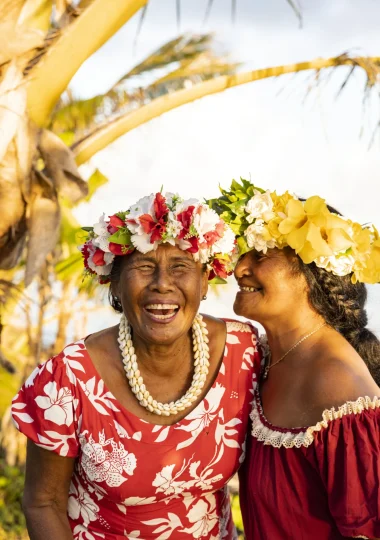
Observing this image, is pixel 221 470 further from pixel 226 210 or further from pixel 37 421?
pixel 226 210

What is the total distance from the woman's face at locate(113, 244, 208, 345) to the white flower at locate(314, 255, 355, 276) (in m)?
0.51

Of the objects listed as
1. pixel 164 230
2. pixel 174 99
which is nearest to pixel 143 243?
pixel 164 230

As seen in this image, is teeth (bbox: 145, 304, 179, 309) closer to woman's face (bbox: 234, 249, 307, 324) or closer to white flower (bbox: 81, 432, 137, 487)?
woman's face (bbox: 234, 249, 307, 324)

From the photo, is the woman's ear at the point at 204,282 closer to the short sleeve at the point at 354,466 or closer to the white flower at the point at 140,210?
the white flower at the point at 140,210

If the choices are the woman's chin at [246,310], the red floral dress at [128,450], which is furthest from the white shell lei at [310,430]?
the woman's chin at [246,310]

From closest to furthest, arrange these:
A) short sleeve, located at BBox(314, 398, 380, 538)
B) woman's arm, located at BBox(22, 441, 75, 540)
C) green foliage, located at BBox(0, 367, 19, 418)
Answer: short sleeve, located at BBox(314, 398, 380, 538)
woman's arm, located at BBox(22, 441, 75, 540)
green foliage, located at BBox(0, 367, 19, 418)

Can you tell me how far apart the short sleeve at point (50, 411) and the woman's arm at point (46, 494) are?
0.07 m

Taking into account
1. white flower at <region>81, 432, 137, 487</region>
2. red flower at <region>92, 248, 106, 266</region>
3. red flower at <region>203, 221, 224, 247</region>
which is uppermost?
red flower at <region>203, 221, 224, 247</region>

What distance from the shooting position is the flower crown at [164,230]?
9.60ft

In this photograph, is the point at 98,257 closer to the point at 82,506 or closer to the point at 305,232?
the point at 305,232

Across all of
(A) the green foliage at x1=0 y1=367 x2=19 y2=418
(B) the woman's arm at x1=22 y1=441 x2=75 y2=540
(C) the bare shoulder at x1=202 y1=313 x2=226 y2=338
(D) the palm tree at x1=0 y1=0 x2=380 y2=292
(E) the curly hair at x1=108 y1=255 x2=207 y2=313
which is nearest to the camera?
(B) the woman's arm at x1=22 y1=441 x2=75 y2=540

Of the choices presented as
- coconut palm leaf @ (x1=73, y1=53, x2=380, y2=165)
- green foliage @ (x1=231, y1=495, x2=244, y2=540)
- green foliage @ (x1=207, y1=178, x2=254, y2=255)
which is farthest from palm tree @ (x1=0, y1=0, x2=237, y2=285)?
green foliage @ (x1=231, y1=495, x2=244, y2=540)

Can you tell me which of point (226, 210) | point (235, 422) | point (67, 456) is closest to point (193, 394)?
point (235, 422)

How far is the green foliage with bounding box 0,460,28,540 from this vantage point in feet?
21.9
